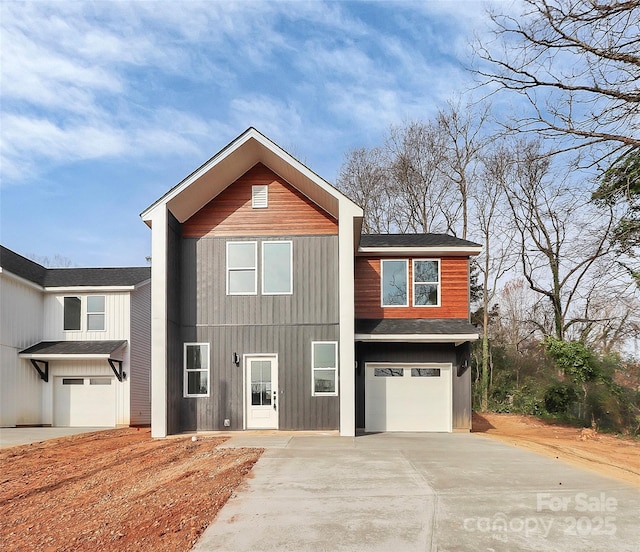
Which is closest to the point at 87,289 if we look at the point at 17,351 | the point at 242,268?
the point at 17,351

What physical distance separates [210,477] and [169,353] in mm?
5136

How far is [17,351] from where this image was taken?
16500mm

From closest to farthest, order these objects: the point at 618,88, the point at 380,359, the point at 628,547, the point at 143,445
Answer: the point at 628,547 → the point at 618,88 → the point at 143,445 → the point at 380,359

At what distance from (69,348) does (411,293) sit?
10.4 m

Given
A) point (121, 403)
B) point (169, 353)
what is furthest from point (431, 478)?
point (121, 403)

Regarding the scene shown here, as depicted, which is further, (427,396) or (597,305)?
(427,396)

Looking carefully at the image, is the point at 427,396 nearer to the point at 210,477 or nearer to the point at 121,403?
the point at 210,477

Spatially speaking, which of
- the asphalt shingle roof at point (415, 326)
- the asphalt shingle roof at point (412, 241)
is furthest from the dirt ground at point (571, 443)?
the asphalt shingle roof at point (412, 241)

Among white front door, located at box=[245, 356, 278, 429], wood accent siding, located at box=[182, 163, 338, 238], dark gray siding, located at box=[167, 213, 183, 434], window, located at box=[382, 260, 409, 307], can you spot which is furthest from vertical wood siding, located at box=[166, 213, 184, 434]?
window, located at box=[382, 260, 409, 307]

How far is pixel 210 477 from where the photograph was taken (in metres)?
8.23

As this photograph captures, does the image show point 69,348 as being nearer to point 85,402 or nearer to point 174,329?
point 85,402

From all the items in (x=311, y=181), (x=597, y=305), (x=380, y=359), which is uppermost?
(x=311, y=181)

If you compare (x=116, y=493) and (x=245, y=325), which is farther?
(x=245, y=325)

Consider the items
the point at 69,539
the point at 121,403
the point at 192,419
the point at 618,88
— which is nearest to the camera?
the point at 69,539
